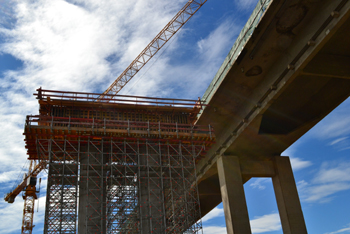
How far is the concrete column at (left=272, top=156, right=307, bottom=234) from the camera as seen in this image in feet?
99.2

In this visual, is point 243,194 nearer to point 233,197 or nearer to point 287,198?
point 233,197

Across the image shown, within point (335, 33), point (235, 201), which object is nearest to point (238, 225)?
point (235, 201)

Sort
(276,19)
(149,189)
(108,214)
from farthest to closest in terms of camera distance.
A: (149,189) < (108,214) < (276,19)

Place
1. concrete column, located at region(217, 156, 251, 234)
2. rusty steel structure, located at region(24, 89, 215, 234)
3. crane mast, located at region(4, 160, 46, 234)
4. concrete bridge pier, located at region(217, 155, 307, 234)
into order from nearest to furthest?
rusty steel structure, located at region(24, 89, 215, 234), concrete column, located at region(217, 156, 251, 234), concrete bridge pier, located at region(217, 155, 307, 234), crane mast, located at region(4, 160, 46, 234)

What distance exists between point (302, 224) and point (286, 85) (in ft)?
44.7

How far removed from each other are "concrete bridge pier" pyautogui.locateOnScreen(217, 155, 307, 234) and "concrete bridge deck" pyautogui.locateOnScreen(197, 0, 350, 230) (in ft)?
0.63

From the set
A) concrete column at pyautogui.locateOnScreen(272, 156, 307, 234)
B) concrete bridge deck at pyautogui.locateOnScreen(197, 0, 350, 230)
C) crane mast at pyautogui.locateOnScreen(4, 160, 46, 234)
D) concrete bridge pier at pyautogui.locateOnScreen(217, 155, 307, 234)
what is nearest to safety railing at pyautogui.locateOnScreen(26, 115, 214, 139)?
concrete bridge deck at pyautogui.locateOnScreen(197, 0, 350, 230)

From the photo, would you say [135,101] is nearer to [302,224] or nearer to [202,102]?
[202,102]

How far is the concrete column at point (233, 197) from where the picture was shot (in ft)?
96.3

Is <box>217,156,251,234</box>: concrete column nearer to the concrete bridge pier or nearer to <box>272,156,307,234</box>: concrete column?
the concrete bridge pier

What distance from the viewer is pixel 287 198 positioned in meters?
31.3

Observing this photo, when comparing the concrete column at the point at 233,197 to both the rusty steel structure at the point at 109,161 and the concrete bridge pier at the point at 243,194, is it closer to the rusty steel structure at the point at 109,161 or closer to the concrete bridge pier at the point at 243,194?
the concrete bridge pier at the point at 243,194

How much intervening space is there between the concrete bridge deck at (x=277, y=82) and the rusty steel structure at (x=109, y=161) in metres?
3.30

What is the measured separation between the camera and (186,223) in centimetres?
2608
